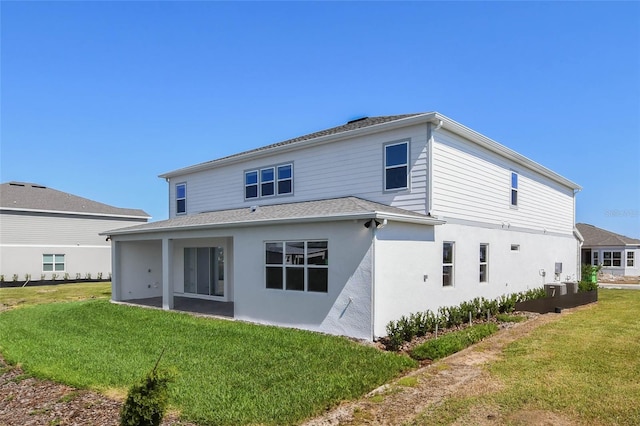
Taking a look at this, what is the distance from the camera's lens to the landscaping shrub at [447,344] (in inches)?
309

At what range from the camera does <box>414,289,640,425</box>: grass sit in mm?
5078

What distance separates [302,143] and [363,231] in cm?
525

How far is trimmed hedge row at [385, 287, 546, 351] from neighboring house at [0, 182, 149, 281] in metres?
27.9

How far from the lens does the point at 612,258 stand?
31.8 metres

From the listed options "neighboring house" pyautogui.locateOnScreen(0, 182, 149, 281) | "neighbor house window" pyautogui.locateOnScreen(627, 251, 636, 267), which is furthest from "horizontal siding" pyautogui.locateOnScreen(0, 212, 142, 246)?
"neighbor house window" pyautogui.locateOnScreen(627, 251, 636, 267)

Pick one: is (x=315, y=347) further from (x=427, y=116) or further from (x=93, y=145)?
(x=93, y=145)

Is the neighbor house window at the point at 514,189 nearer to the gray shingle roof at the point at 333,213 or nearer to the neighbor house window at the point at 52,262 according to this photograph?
the gray shingle roof at the point at 333,213

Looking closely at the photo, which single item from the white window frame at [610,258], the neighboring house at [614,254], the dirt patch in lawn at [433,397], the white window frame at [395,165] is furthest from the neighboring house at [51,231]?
the white window frame at [610,258]

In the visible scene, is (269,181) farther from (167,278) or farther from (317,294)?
(317,294)

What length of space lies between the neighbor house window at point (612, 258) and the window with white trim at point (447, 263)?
27.9m

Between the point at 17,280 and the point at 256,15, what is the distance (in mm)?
25190

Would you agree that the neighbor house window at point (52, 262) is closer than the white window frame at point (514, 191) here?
No

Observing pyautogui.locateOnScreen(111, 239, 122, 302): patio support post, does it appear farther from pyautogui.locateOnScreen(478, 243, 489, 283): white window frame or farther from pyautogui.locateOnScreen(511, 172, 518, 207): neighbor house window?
pyautogui.locateOnScreen(511, 172, 518, 207): neighbor house window

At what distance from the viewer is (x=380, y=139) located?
459 inches
